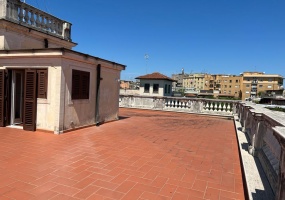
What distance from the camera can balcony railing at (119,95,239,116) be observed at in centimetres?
1384

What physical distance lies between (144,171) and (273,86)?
116095 mm

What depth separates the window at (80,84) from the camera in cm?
736

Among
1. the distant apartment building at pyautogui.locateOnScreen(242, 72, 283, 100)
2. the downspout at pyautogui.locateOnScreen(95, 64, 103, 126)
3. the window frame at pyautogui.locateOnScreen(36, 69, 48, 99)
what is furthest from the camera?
the distant apartment building at pyautogui.locateOnScreen(242, 72, 283, 100)

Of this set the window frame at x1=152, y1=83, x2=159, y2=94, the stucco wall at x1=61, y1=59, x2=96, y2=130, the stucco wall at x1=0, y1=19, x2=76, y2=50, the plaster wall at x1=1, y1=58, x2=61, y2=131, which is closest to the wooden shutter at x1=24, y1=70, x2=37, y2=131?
the plaster wall at x1=1, y1=58, x2=61, y2=131

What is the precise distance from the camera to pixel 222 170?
430 centimetres

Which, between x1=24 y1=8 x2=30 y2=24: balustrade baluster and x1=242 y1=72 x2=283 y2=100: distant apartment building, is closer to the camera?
x1=24 y1=8 x2=30 y2=24: balustrade baluster

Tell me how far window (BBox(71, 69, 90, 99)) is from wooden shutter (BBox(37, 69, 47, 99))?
917mm

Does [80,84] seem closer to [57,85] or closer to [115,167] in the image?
[57,85]

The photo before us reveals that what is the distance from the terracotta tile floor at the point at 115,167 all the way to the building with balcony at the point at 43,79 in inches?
33.4

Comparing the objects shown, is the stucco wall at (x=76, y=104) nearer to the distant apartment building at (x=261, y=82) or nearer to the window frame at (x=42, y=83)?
the window frame at (x=42, y=83)

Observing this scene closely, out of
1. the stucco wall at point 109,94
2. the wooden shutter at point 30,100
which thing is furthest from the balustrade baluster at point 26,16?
the stucco wall at point 109,94

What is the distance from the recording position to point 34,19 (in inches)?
357

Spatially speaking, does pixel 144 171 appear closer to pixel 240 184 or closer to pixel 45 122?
pixel 240 184

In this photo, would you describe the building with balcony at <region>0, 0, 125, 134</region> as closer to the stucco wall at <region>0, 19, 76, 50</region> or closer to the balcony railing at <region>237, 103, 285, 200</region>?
the stucco wall at <region>0, 19, 76, 50</region>
